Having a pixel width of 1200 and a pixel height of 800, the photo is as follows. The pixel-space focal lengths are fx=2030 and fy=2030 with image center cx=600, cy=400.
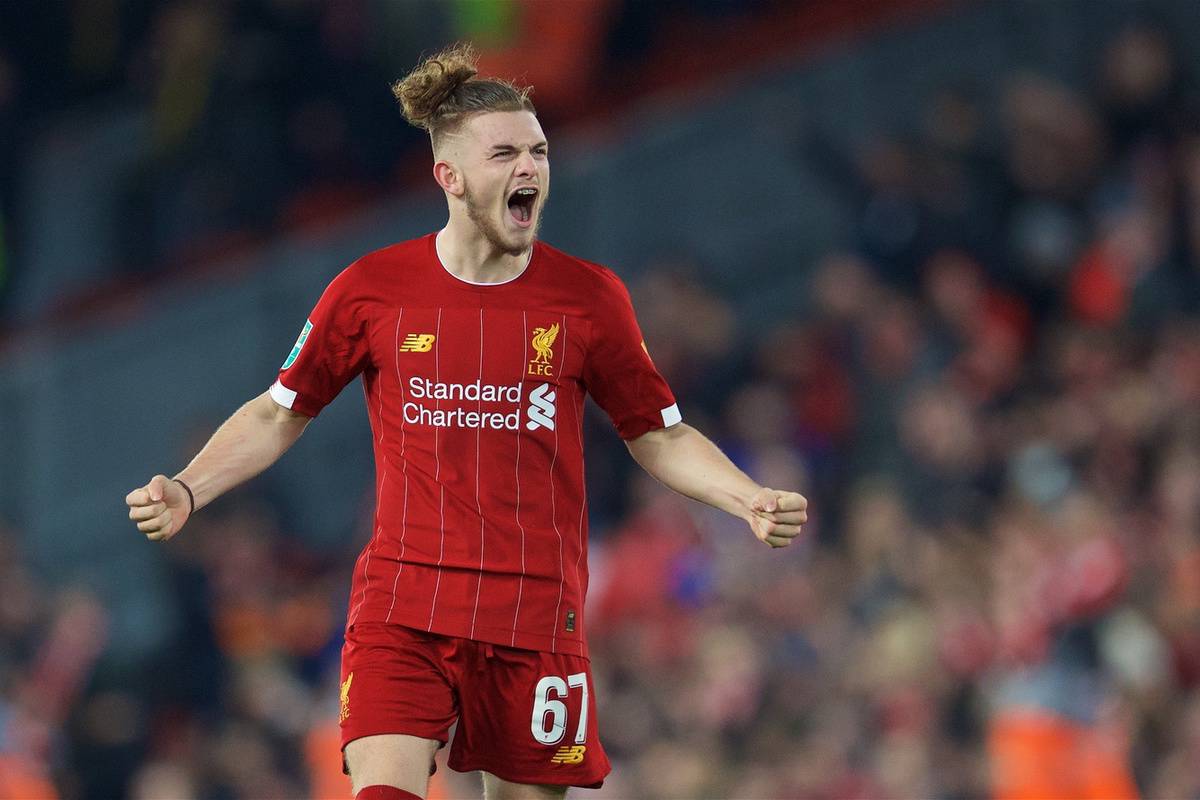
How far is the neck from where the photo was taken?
4.87 meters

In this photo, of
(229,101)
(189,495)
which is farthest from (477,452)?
(229,101)

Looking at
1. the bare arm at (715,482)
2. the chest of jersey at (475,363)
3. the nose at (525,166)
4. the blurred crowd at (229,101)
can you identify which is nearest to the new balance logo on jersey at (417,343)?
the chest of jersey at (475,363)

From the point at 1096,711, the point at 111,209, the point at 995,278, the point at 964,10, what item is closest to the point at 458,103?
the point at 1096,711

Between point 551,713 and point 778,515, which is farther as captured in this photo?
point 551,713

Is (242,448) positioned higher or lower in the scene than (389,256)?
lower

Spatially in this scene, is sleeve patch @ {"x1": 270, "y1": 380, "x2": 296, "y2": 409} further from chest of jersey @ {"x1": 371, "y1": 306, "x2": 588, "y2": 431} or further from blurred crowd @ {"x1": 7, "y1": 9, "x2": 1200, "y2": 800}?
blurred crowd @ {"x1": 7, "y1": 9, "x2": 1200, "y2": 800}

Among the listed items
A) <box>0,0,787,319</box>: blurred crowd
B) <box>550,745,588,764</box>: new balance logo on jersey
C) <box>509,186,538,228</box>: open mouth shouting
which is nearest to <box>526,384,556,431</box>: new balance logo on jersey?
<box>509,186,538,228</box>: open mouth shouting

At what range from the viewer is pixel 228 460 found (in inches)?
192

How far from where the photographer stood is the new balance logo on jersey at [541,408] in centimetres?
480

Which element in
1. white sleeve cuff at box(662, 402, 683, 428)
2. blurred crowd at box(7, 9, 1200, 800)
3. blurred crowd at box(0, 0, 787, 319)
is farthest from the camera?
blurred crowd at box(0, 0, 787, 319)

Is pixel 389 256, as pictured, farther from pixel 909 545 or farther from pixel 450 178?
pixel 909 545

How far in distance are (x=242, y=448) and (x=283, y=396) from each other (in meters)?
0.16

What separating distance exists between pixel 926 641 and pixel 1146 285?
2085 millimetres

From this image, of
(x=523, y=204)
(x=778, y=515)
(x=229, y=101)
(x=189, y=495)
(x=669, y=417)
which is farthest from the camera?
(x=229, y=101)
